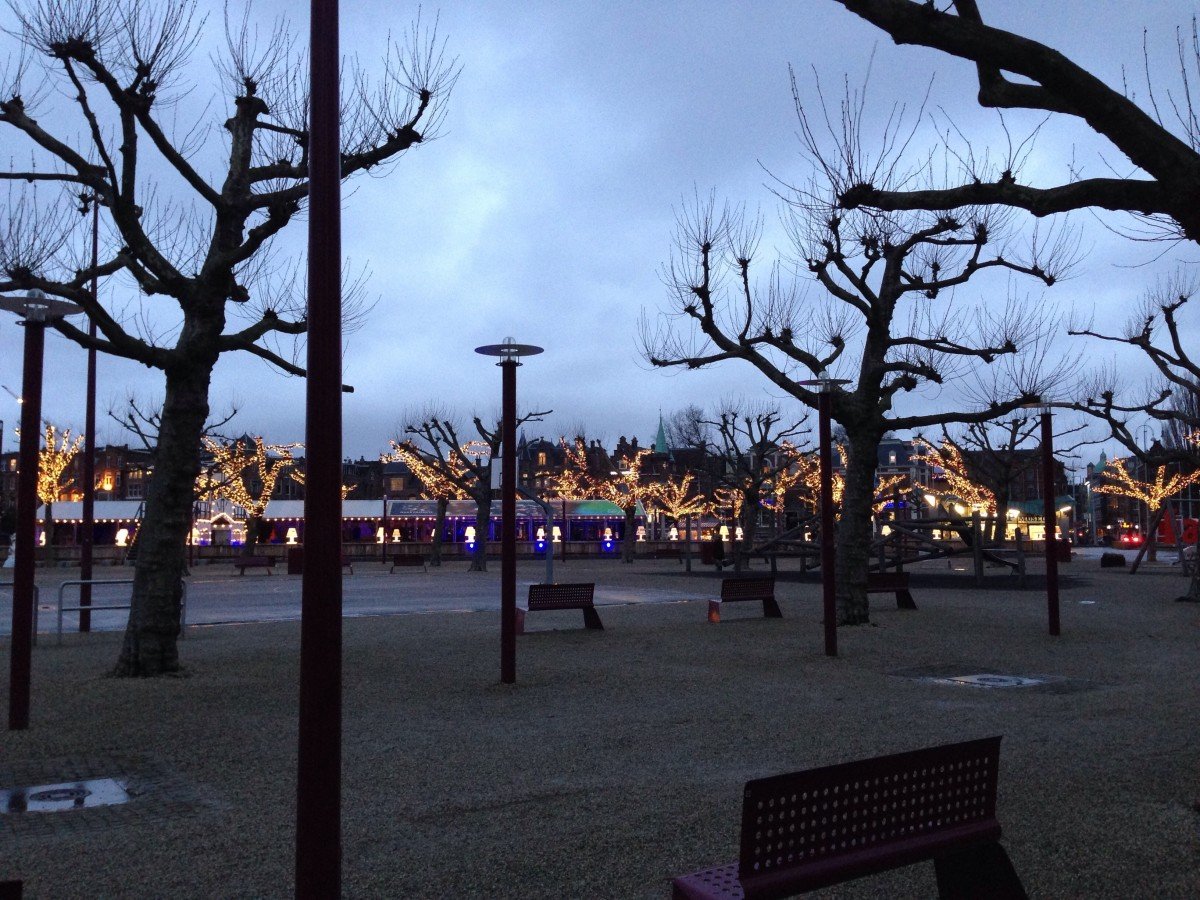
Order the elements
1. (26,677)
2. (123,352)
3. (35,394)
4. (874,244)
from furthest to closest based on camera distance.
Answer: (874,244) < (123,352) < (35,394) < (26,677)

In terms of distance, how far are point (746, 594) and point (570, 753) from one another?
11473mm

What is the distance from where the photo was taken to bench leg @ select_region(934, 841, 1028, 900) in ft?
14.0

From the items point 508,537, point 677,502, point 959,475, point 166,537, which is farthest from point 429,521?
point 508,537

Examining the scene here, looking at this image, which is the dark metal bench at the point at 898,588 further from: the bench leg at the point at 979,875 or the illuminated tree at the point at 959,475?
the illuminated tree at the point at 959,475

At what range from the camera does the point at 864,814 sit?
13.3 feet

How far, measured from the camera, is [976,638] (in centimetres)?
1598

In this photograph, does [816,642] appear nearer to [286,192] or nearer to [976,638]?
[976,638]

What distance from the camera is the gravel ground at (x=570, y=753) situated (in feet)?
17.1

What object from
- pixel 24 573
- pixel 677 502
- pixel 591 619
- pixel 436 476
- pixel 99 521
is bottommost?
pixel 591 619

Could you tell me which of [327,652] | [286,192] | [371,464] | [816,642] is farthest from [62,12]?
[371,464]

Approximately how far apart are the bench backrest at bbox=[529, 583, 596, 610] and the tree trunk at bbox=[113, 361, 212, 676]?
6436 mm

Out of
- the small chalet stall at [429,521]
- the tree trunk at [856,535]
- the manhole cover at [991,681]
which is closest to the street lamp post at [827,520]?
the manhole cover at [991,681]

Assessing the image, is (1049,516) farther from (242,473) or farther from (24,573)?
(242,473)

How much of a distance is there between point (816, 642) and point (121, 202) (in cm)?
1076
